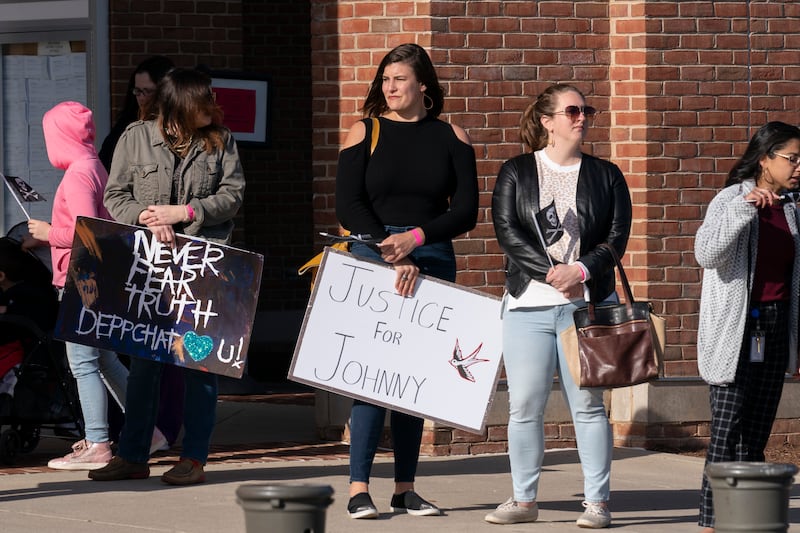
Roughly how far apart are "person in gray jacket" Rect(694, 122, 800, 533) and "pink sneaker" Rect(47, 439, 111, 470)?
10.7ft

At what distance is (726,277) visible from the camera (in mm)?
6418

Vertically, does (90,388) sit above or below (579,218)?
below

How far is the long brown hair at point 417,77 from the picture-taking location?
6.96 metres

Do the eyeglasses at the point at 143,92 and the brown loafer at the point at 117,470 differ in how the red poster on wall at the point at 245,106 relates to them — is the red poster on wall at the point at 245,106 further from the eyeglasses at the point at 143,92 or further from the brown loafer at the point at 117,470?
the brown loafer at the point at 117,470

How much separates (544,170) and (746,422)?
1.37 m

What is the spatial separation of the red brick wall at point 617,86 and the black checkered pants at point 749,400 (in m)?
2.78

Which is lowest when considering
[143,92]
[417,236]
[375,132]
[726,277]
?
[726,277]

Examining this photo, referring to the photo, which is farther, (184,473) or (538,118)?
(184,473)

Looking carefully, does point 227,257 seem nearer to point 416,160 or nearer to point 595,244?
point 416,160

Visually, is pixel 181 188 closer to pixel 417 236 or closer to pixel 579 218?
pixel 417 236

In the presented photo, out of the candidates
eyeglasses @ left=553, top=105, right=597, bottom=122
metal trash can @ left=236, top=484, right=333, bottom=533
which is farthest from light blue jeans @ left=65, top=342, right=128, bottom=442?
metal trash can @ left=236, top=484, right=333, bottom=533

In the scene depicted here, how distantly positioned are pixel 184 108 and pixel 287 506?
3.47 m

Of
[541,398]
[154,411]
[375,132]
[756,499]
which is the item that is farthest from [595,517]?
[154,411]

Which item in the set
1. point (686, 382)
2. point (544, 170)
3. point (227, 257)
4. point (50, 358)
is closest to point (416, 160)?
point (544, 170)
